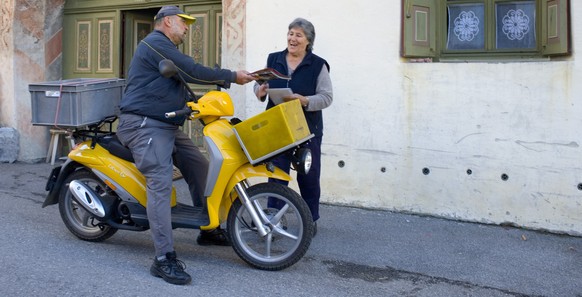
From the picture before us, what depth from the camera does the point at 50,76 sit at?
9820 mm

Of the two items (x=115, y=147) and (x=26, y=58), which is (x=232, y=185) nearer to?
(x=115, y=147)

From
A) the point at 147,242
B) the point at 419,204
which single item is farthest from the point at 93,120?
the point at 419,204

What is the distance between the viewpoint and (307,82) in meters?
5.72

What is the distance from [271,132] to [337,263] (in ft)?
4.05

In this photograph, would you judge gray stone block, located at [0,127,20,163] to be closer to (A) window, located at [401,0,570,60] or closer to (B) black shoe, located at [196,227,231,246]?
(B) black shoe, located at [196,227,231,246]

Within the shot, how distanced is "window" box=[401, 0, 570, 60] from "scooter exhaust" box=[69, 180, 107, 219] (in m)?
3.27

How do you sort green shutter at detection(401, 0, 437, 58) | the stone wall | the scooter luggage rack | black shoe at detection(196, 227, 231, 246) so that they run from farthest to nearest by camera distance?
the stone wall, green shutter at detection(401, 0, 437, 58), black shoe at detection(196, 227, 231, 246), the scooter luggage rack

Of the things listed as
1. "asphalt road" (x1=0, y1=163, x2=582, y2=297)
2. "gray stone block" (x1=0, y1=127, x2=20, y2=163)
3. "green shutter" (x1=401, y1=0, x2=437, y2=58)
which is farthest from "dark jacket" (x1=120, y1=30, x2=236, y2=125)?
"gray stone block" (x1=0, y1=127, x2=20, y2=163)

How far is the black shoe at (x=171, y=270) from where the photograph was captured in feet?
15.1

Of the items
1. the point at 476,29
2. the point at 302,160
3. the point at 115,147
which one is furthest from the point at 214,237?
the point at 476,29

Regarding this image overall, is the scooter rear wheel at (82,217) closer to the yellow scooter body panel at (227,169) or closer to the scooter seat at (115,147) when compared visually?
the scooter seat at (115,147)

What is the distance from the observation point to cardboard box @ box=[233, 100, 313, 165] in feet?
15.4

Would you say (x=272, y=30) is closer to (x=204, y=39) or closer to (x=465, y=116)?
(x=204, y=39)

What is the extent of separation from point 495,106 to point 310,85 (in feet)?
6.10
